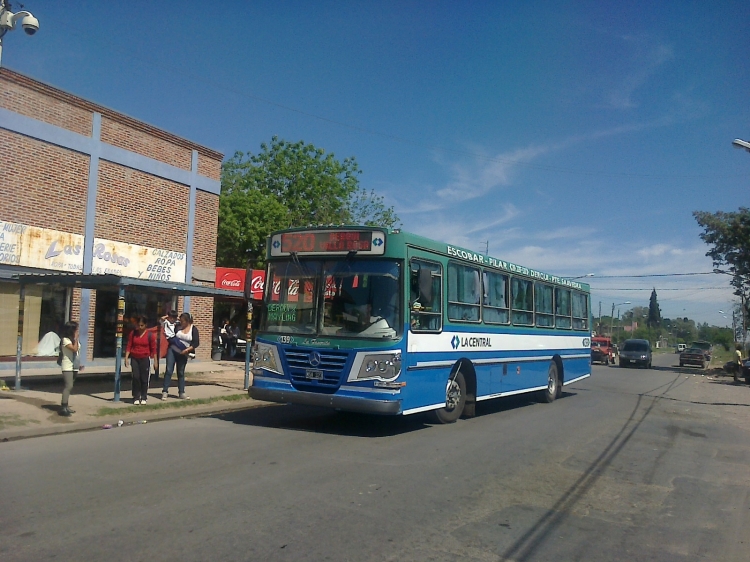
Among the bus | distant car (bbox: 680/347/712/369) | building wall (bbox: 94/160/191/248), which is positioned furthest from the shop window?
distant car (bbox: 680/347/712/369)

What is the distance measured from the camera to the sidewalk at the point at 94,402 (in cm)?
1056

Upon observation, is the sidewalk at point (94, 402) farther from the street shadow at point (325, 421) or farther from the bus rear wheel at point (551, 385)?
the bus rear wheel at point (551, 385)

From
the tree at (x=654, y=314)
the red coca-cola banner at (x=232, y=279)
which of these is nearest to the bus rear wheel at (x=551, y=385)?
the red coca-cola banner at (x=232, y=279)

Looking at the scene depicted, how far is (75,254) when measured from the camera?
17.6m

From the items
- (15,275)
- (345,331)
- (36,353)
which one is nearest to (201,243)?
(36,353)

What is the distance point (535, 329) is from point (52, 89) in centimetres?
1318

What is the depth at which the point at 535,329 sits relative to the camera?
1580 cm

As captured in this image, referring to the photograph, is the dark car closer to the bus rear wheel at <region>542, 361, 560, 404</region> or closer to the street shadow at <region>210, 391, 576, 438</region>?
the bus rear wheel at <region>542, 361, 560, 404</region>

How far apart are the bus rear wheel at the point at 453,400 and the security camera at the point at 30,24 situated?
922 cm

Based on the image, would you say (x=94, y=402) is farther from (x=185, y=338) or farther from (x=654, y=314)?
(x=654, y=314)

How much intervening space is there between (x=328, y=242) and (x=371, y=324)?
5.00 feet

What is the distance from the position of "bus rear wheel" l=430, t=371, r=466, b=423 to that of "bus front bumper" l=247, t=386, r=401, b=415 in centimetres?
205

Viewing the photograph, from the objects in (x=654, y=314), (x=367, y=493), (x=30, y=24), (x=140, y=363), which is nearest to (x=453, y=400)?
(x=367, y=493)

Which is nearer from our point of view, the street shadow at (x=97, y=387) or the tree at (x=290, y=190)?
the street shadow at (x=97, y=387)
